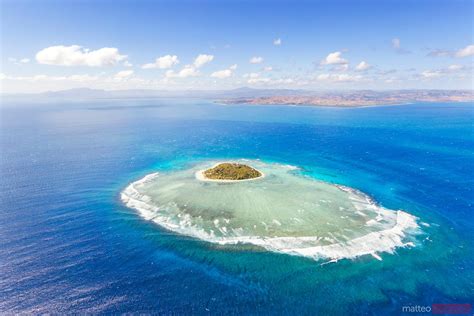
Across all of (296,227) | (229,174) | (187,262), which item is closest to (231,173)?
(229,174)

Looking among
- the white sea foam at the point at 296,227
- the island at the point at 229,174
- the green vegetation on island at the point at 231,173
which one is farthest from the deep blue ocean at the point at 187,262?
the green vegetation on island at the point at 231,173

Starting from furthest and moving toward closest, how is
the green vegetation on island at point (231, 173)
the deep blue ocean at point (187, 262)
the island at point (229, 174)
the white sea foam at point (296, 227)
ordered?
1. the green vegetation on island at point (231, 173)
2. the island at point (229, 174)
3. the white sea foam at point (296, 227)
4. the deep blue ocean at point (187, 262)

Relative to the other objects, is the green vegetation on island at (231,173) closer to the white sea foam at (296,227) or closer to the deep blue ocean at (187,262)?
the white sea foam at (296,227)

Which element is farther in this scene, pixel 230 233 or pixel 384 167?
pixel 384 167

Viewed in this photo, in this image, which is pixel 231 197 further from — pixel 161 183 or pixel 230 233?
pixel 161 183

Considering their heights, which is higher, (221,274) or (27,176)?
(27,176)

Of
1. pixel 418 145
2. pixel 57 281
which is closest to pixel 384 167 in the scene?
pixel 418 145

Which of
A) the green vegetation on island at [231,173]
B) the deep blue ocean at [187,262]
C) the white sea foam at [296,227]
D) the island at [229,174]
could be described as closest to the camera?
the deep blue ocean at [187,262]

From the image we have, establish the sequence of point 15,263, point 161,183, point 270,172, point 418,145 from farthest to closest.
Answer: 1. point 418,145
2. point 270,172
3. point 161,183
4. point 15,263

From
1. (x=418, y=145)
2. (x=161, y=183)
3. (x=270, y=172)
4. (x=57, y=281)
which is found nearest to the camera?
(x=57, y=281)
